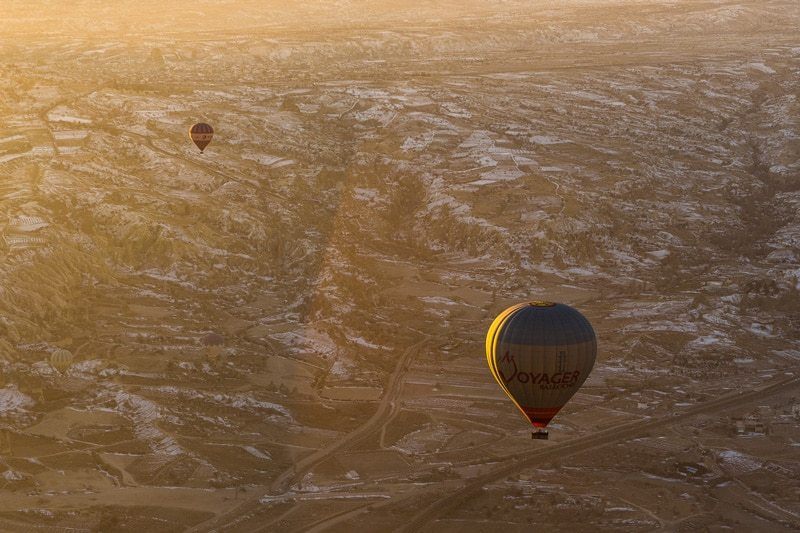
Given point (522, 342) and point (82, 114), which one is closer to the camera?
point (522, 342)

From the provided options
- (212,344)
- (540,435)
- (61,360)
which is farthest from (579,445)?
(61,360)

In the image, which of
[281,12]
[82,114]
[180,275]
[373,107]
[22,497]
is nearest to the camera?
[22,497]

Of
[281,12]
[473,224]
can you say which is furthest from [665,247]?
[281,12]

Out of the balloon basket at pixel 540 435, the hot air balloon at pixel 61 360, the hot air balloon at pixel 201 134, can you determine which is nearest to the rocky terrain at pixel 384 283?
the hot air balloon at pixel 61 360

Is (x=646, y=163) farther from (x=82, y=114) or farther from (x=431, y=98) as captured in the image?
(x=82, y=114)

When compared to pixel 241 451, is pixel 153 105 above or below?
above

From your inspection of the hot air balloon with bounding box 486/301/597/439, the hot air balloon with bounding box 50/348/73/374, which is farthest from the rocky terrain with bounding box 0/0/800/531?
the hot air balloon with bounding box 486/301/597/439

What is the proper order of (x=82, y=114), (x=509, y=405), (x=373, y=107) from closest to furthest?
(x=509, y=405) < (x=82, y=114) < (x=373, y=107)
